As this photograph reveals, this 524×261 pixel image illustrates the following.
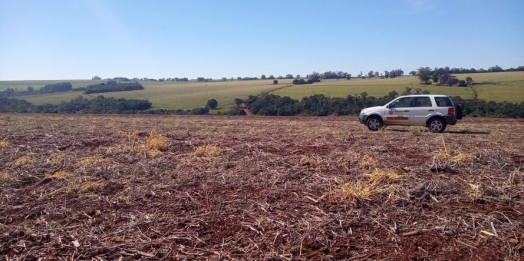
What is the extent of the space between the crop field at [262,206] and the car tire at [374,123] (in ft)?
24.5

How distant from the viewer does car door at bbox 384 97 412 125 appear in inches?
618

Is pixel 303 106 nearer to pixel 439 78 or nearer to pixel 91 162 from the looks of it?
pixel 439 78

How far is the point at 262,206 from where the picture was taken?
17.1 ft

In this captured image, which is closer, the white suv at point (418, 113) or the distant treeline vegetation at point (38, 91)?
the white suv at point (418, 113)

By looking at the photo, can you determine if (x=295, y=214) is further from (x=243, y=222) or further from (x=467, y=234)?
(x=467, y=234)

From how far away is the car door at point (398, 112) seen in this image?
1570 centimetres

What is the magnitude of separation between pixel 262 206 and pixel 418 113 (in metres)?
12.3

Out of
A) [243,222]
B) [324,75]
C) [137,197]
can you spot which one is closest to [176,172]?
[137,197]

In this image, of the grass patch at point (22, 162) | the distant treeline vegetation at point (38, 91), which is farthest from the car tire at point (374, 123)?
the distant treeline vegetation at point (38, 91)

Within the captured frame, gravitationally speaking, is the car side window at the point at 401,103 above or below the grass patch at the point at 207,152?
above

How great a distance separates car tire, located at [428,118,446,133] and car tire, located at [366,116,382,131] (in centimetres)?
202

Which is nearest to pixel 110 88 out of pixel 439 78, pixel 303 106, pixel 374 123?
pixel 303 106

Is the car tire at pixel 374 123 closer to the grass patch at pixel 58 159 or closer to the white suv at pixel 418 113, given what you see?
the white suv at pixel 418 113

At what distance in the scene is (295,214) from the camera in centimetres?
487
